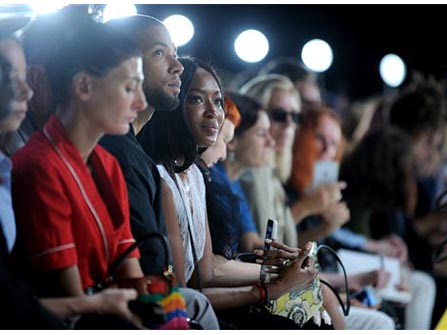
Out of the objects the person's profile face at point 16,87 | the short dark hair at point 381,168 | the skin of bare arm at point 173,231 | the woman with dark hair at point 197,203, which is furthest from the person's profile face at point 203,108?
the short dark hair at point 381,168

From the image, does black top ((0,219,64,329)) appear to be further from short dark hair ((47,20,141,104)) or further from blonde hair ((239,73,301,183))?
blonde hair ((239,73,301,183))

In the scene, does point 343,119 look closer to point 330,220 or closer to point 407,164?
point 407,164

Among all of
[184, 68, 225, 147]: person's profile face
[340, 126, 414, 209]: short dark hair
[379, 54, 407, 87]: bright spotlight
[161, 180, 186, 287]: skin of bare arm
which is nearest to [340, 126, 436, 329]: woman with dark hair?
[340, 126, 414, 209]: short dark hair

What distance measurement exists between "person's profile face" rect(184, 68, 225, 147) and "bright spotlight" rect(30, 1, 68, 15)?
1.57ft

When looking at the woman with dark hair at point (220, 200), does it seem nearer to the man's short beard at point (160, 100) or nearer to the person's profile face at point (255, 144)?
the man's short beard at point (160, 100)

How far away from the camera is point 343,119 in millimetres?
8859

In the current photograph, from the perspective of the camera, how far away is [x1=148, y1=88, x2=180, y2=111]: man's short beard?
315 centimetres

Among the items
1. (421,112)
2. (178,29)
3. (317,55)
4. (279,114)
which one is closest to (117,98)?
(178,29)

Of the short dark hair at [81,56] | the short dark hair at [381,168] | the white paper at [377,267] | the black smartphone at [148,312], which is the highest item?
the short dark hair at [81,56]

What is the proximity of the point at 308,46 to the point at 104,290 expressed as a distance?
6799 mm

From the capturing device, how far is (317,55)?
31.5ft

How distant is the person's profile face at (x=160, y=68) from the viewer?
3.13 m

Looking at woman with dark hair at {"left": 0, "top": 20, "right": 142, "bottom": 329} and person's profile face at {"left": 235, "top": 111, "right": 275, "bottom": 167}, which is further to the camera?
person's profile face at {"left": 235, "top": 111, "right": 275, "bottom": 167}

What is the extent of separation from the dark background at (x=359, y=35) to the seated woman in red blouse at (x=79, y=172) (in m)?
6.00
